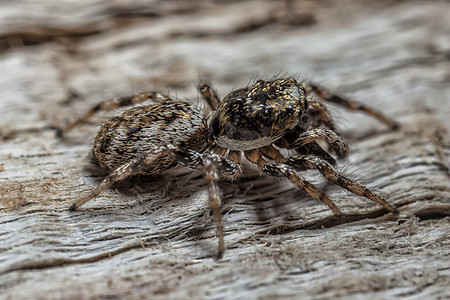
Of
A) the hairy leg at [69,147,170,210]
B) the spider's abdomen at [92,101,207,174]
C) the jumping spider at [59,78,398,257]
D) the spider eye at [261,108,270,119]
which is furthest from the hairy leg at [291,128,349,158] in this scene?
the hairy leg at [69,147,170,210]

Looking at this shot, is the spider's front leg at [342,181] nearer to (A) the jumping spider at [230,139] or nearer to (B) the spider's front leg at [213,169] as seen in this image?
(A) the jumping spider at [230,139]

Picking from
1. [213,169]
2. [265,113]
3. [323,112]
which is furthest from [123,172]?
[323,112]

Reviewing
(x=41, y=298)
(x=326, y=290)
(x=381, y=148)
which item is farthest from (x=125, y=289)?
(x=381, y=148)

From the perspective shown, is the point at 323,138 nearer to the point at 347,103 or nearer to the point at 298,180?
Result: the point at 298,180

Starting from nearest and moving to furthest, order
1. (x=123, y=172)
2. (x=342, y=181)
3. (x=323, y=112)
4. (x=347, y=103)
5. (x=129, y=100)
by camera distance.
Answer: (x=123, y=172) < (x=342, y=181) < (x=323, y=112) < (x=129, y=100) < (x=347, y=103)

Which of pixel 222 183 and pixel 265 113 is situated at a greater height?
pixel 265 113

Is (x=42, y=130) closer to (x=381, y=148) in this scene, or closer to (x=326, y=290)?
(x=326, y=290)

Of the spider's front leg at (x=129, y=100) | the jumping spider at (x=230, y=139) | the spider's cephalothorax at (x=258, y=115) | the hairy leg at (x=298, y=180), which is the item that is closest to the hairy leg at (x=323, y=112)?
the jumping spider at (x=230, y=139)
